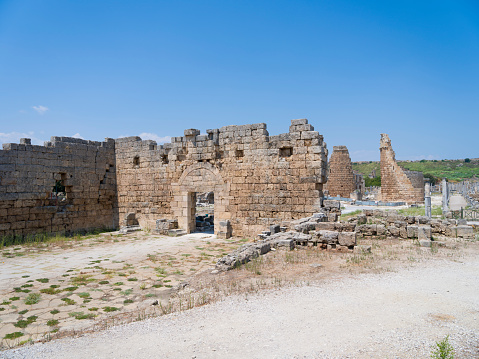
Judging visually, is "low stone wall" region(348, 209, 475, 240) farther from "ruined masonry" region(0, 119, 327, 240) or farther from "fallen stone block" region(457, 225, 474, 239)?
"ruined masonry" region(0, 119, 327, 240)

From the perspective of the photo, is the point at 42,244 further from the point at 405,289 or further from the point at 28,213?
the point at 405,289

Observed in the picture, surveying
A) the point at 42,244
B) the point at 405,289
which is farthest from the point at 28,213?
the point at 405,289

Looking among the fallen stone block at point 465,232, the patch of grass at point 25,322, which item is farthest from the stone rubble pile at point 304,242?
the fallen stone block at point 465,232

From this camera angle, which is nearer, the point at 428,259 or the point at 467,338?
the point at 467,338

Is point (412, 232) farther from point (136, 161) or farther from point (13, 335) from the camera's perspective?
point (136, 161)

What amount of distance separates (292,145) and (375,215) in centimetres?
522

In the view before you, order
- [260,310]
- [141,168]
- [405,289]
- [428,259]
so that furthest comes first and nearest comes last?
1. [141,168]
2. [428,259]
3. [405,289]
4. [260,310]

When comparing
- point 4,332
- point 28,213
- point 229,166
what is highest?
point 229,166

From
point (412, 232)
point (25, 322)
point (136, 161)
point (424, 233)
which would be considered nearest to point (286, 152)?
point (412, 232)

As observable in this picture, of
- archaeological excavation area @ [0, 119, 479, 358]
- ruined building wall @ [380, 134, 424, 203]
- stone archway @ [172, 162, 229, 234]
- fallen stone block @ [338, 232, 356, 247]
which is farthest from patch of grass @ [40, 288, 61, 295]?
ruined building wall @ [380, 134, 424, 203]

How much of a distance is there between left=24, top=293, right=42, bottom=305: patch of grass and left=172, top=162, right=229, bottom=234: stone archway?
765 centimetres

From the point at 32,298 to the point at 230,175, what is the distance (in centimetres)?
833

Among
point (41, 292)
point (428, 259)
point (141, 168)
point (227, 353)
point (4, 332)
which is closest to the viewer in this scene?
point (227, 353)

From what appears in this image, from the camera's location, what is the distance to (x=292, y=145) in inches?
463
